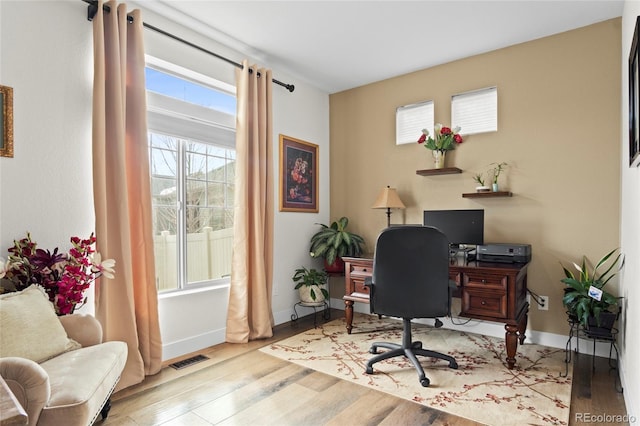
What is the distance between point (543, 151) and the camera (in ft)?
10.5

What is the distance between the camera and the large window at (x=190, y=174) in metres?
2.97

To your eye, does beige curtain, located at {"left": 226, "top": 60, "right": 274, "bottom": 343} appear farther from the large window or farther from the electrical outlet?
the electrical outlet

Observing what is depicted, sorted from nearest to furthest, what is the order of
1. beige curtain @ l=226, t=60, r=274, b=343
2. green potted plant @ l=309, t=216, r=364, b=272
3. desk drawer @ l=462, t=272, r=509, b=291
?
desk drawer @ l=462, t=272, r=509, b=291 → beige curtain @ l=226, t=60, r=274, b=343 → green potted plant @ l=309, t=216, r=364, b=272

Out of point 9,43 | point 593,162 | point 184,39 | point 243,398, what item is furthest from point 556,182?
point 9,43

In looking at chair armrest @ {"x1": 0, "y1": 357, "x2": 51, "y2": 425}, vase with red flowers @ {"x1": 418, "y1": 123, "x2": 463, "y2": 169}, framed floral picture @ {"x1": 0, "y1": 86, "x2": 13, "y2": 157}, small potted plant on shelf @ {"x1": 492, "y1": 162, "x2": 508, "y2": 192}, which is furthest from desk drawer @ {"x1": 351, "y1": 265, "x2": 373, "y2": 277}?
framed floral picture @ {"x1": 0, "y1": 86, "x2": 13, "y2": 157}

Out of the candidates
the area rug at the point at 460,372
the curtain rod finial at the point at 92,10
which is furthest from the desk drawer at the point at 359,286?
the curtain rod finial at the point at 92,10

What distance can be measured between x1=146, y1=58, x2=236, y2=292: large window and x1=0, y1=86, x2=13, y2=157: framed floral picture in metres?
0.90

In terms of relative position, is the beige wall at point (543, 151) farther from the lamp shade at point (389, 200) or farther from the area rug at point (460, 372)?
the area rug at point (460, 372)

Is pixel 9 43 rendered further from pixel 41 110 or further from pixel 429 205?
pixel 429 205

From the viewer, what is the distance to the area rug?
2121 mm

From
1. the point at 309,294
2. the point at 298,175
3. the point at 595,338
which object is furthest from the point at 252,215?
the point at 595,338

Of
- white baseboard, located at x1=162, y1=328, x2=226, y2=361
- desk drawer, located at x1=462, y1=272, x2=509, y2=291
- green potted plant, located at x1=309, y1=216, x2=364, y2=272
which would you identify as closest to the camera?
desk drawer, located at x1=462, y1=272, x2=509, y2=291

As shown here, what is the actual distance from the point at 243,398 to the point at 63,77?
2257 millimetres

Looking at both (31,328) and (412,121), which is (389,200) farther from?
(31,328)
